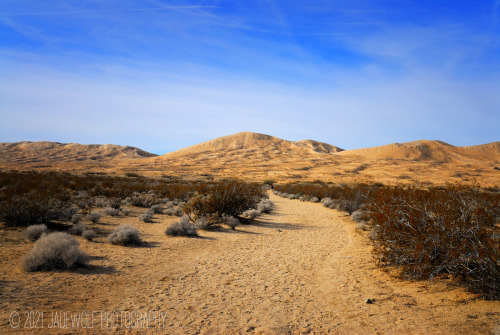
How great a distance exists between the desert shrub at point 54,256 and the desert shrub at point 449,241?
7094mm

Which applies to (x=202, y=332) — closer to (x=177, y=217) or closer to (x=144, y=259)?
(x=144, y=259)

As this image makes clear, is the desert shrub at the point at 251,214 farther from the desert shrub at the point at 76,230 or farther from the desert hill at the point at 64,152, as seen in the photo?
the desert hill at the point at 64,152

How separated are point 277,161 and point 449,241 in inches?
3349

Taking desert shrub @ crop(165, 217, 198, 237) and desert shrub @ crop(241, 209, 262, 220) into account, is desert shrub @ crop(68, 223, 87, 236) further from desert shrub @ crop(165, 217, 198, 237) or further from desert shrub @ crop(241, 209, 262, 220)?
desert shrub @ crop(241, 209, 262, 220)

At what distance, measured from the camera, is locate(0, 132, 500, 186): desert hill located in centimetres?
6066

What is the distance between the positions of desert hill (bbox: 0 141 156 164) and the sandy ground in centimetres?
11556

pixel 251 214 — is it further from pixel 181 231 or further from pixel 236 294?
pixel 236 294

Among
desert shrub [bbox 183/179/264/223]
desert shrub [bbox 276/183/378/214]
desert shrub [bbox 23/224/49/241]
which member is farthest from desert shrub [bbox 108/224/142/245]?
desert shrub [bbox 276/183/378/214]

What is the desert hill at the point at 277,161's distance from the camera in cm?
6066

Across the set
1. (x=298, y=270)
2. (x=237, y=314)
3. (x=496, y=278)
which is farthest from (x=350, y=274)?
(x=237, y=314)

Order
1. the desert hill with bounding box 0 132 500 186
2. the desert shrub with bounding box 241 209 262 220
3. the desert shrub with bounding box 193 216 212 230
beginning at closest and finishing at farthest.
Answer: the desert shrub with bounding box 193 216 212 230 < the desert shrub with bounding box 241 209 262 220 < the desert hill with bounding box 0 132 500 186

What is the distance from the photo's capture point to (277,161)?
297ft

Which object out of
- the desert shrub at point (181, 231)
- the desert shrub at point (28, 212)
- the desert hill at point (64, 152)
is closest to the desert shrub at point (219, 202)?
the desert shrub at point (181, 231)

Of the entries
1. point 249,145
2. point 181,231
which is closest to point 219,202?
point 181,231
